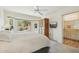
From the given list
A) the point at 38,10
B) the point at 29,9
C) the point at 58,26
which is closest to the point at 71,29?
the point at 58,26

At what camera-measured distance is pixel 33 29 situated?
5.90 feet

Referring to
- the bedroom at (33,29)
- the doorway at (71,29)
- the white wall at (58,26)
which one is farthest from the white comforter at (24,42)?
the doorway at (71,29)

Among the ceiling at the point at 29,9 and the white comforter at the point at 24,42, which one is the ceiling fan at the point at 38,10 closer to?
the ceiling at the point at 29,9

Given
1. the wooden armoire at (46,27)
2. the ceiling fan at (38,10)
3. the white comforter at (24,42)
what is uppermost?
the ceiling fan at (38,10)

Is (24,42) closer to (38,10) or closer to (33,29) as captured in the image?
(33,29)

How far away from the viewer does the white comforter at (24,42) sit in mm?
1641

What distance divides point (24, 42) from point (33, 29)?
0.85 feet

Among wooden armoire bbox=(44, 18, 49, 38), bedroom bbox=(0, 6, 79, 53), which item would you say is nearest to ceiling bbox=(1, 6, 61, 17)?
bedroom bbox=(0, 6, 79, 53)

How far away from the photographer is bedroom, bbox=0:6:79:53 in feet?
5.54

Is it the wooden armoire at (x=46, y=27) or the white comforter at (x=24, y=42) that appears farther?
the wooden armoire at (x=46, y=27)

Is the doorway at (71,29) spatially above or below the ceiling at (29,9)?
below

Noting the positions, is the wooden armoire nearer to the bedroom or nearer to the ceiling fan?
the bedroom
